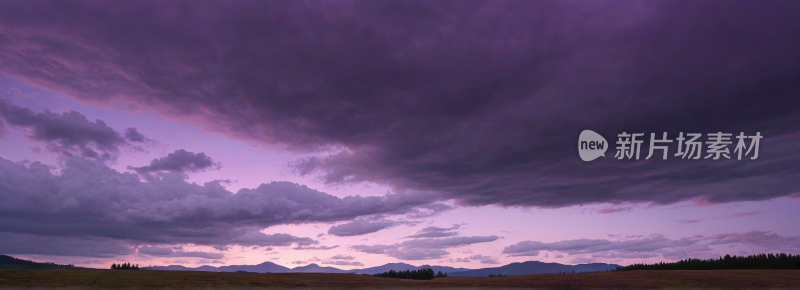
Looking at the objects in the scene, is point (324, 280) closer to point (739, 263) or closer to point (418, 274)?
point (418, 274)

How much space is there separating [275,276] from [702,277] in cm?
2163

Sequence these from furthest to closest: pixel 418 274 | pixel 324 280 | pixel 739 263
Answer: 1. pixel 739 263
2. pixel 418 274
3. pixel 324 280

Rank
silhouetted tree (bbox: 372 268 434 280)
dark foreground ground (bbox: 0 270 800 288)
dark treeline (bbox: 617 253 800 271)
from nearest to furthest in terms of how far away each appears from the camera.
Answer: dark foreground ground (bbox: 0 270 800 288) < silhouetted tree (bbox: 372 268 434 280) < dark treeline (bbox: 617 253 800 271)

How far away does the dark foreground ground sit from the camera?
19.0m

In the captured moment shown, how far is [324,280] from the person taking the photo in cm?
2195

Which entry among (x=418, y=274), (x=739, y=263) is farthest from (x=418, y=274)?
(x=739, y=263)

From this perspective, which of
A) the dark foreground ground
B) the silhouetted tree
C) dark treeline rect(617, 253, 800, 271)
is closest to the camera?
the dark foreground ground

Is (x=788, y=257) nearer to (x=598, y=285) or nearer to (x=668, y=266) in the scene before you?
(x=668, y=266)

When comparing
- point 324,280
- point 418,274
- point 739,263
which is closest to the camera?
point 324,280

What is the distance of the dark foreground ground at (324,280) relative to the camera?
62.3 ft

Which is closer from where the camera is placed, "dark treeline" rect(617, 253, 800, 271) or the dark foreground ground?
the dark foreground ground

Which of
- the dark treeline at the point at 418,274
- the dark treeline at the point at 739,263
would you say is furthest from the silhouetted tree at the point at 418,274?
the dark treeline at the point at 739,263

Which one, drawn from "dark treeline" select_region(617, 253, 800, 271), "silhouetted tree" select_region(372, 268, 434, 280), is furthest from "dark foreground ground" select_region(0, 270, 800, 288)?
"dark treeline" select_region(617, 253, 800, 271)

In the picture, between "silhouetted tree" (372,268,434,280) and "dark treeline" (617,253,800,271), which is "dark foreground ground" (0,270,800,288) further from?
"dark treeline" (617,253,800,271)
